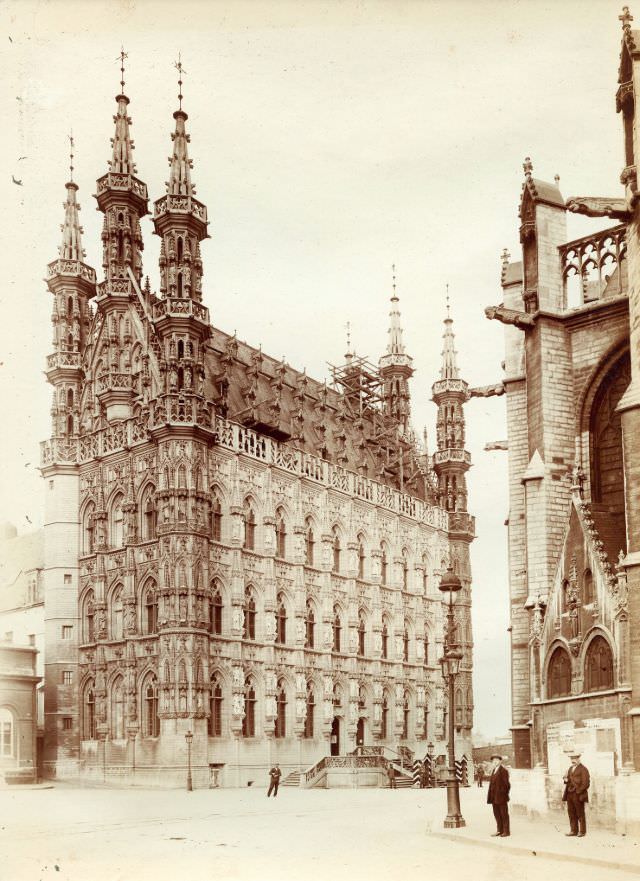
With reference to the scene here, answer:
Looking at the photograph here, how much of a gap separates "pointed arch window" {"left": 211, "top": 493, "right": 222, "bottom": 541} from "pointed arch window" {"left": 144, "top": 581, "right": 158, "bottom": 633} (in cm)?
326

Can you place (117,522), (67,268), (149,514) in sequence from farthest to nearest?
1. (67,268)
2. (117,522)
3. (149,514)

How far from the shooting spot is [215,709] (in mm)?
47688

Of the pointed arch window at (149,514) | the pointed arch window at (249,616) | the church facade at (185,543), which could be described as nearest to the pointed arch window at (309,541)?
the church facade at (185,543)

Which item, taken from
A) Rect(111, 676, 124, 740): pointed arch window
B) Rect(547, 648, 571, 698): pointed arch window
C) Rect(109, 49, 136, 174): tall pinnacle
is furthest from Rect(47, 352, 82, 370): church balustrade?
Rect(547, 648, 571, 698): pointed arch window

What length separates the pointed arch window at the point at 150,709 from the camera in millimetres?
46375

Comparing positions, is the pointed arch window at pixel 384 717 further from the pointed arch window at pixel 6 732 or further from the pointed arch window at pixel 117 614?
the pointed arch window at pixel 6 732

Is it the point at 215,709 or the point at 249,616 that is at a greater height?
the point at 249,616

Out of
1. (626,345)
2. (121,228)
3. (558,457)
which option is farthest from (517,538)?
(121,228)

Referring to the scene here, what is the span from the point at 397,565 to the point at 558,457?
36.1 m

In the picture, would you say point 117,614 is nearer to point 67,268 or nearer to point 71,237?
point 67,268

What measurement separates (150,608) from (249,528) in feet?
19.5

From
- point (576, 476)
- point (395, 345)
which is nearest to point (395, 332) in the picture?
point (395, 345)

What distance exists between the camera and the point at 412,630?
6372 centimetres

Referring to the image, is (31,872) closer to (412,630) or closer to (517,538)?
(517,538)
